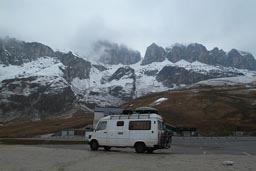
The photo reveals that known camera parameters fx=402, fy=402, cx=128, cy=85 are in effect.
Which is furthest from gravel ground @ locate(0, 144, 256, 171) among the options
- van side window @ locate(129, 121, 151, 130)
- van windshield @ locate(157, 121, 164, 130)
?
van windshield @ locate(157, 121, 164, 130)

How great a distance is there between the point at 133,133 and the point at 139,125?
31.2 inches

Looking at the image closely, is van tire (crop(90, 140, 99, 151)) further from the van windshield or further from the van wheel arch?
the van windshield

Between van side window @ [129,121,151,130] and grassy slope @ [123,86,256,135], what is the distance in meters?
88.6

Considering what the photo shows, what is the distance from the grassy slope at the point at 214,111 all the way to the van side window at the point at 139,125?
8860 cm

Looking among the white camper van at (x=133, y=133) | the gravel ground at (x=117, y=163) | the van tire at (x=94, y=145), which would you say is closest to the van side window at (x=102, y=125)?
the white camper van at (x=133, y=133)

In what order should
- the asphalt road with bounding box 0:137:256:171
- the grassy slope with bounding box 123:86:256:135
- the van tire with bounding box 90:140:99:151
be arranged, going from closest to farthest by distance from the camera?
the asphalt road with bounding box 0:137:256:171
the van tire with bounding box 90:140:99:151
the grassy slope with bounding box 123:86:256:135

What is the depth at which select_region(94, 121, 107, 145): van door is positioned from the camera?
3344cm

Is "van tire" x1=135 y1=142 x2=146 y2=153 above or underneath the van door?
underneath

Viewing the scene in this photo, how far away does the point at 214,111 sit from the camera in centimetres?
15900

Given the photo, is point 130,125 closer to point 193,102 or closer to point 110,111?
point 110,111

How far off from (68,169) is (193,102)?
545 feet

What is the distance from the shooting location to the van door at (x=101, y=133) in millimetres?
33438

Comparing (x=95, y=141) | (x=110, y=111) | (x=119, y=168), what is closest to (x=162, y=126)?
(x=95, y=141)

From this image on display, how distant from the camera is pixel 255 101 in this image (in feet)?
569
